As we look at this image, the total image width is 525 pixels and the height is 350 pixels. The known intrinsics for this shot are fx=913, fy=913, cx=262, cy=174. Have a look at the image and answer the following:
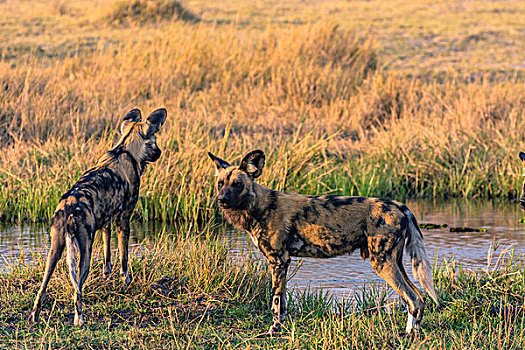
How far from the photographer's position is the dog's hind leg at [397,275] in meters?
5.72

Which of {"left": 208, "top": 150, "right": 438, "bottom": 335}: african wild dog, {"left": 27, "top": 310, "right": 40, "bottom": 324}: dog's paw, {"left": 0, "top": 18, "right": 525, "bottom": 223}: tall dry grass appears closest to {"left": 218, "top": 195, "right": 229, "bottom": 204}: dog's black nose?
{"left": 208, "top": 150, "right": 438, "bottom": 335}: african wild dog

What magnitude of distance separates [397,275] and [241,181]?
1169 millimetres

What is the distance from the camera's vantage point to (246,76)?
59.4ft

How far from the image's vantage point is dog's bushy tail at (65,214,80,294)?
5.54m

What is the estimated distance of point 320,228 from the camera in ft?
19.5

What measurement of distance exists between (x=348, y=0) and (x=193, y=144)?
30237mm

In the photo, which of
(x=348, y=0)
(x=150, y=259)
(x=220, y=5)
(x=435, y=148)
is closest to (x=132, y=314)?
(x=150, y=259)

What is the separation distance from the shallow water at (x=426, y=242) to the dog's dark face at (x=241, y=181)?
3.42 ft

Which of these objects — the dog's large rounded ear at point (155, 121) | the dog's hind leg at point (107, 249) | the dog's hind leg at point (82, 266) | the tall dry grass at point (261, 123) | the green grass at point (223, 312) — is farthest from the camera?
the tall dry grass at point (261, 123)

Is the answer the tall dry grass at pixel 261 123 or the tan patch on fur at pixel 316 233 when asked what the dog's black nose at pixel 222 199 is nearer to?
the tan patch on fur at pixel 316 233

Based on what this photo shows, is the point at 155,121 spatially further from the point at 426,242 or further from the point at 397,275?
the point at 426,242

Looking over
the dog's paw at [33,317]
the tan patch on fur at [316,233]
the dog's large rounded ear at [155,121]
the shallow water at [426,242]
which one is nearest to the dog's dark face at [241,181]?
the tan patch on fur at [316,233]

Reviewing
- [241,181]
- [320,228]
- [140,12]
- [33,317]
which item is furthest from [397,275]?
[140,12]

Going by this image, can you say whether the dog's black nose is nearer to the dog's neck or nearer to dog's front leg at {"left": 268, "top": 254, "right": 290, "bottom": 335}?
the dog's neck
